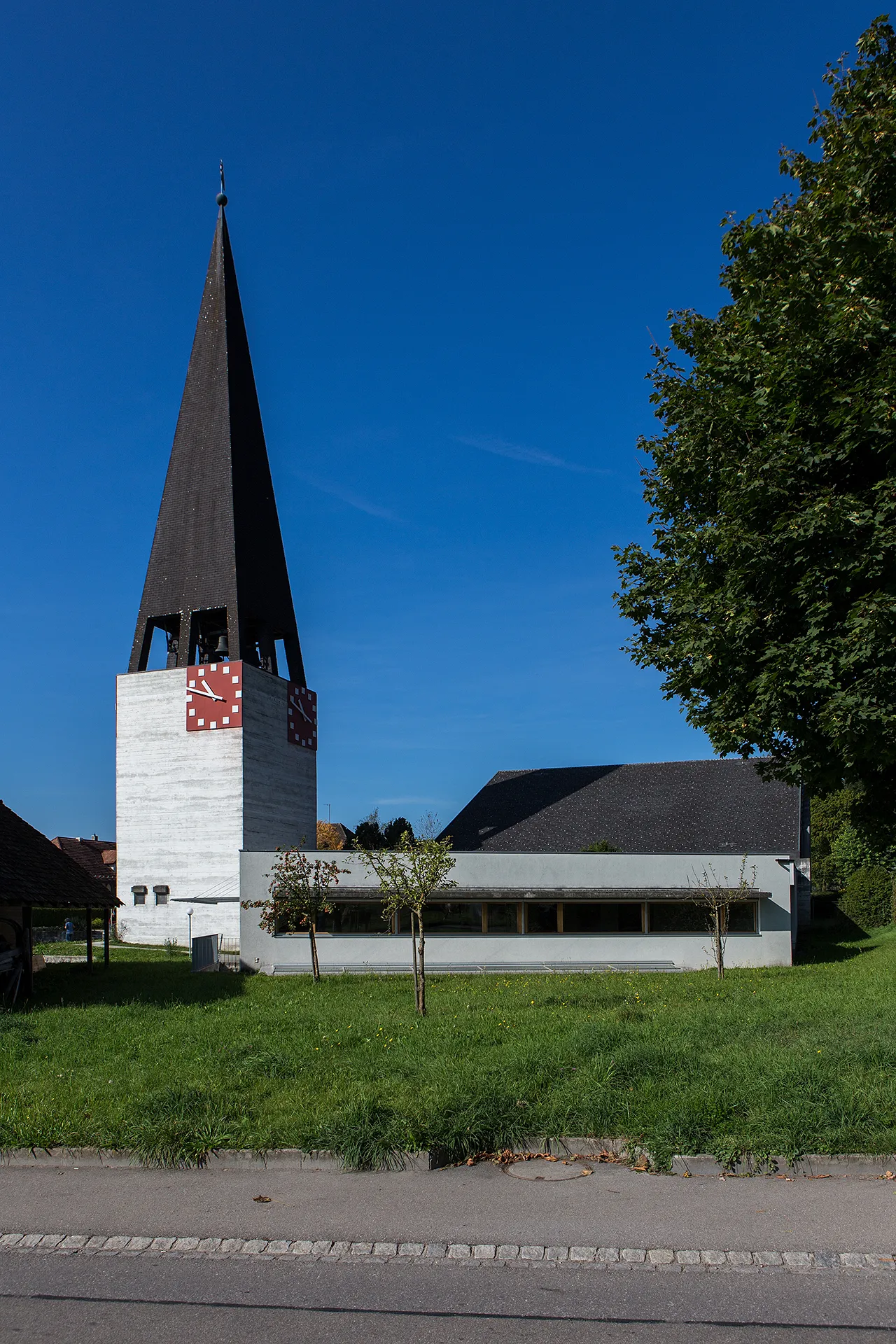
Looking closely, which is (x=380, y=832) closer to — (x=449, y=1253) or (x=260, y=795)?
(x=260, y=795)

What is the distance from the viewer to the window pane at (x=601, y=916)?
1043 inches

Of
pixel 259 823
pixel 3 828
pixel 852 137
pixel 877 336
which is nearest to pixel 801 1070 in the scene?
pixel 877 336

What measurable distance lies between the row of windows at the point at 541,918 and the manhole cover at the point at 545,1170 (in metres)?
19.7

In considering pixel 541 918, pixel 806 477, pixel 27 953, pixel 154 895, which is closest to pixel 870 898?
pixel 541 918

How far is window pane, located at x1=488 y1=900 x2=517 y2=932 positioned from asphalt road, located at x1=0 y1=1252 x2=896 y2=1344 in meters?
21.6

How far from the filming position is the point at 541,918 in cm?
2661

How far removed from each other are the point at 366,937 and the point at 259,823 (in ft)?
45.1

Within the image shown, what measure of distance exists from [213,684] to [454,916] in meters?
16.5

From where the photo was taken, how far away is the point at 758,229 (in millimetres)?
10375

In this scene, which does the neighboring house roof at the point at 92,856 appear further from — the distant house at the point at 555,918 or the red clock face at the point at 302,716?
the distant house at the point at 555,918

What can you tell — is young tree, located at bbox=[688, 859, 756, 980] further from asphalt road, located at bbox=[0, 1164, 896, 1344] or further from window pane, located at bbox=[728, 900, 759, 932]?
asphalt road, located at bbox=[0, 1164, 896, 1344]

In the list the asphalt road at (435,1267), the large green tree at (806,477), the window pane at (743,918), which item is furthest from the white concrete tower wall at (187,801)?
the asphalt road at (435,1267)

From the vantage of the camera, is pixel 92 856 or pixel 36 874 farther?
pixel 92 856

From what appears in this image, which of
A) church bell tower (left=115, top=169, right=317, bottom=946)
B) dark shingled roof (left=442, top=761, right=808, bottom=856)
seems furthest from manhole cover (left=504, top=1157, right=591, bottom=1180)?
church bell tower (left=115, top=169, right=317, bottom=946)
